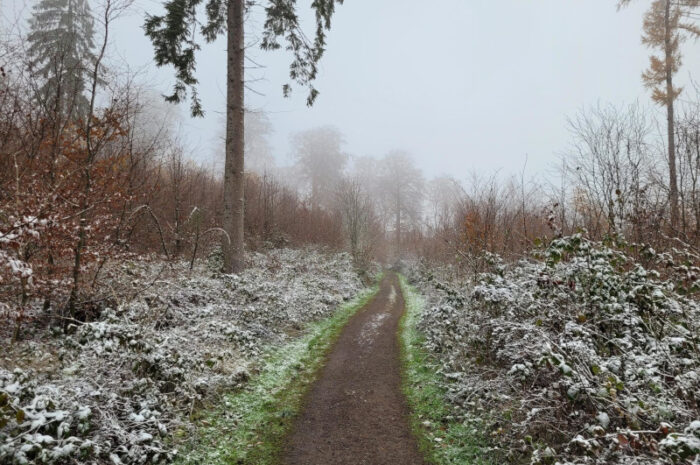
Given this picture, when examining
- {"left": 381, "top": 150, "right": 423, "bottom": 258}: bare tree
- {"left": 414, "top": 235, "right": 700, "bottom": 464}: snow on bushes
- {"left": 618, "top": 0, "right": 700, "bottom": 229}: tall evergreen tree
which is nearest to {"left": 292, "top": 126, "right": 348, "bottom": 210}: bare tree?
{"left": 381, "top": 150, "right": 423, "bottom": 258}: bare tree

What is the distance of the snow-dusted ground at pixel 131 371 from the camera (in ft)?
9.85

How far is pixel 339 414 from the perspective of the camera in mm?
5074

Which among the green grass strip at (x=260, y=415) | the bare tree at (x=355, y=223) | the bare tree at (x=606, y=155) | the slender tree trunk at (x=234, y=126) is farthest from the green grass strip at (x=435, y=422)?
the bare tree at (x=355, y=223)

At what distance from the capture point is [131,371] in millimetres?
4371

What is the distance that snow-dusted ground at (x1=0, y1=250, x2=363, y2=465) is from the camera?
300 centimetres

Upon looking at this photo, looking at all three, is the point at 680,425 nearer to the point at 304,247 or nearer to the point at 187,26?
the point at 187,26

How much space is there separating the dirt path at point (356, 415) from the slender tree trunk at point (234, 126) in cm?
460

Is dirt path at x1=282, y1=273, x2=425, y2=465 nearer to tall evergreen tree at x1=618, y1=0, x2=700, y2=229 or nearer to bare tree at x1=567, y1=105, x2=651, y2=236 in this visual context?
bare tree at x1=567, y1=105, x2=651, y2=236

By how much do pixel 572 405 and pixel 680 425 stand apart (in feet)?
3.57

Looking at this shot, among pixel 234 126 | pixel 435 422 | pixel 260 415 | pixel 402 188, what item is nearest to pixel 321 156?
pixel 402 188

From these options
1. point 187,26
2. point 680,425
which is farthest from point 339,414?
point 187,26

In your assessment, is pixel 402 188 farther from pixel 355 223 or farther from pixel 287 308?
pixel 287 308

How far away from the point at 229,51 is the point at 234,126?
2.12 m

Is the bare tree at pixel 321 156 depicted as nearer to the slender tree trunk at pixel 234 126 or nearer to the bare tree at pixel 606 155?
the slender tree trunk at pixel 234 126
